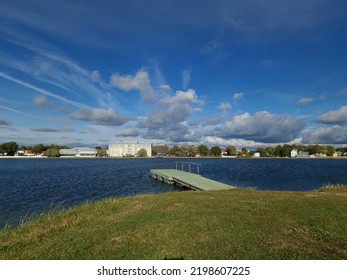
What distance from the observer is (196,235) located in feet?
24.0

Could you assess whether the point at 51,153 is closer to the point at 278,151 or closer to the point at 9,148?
the point at 9,148

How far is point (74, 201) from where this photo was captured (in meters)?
20.7

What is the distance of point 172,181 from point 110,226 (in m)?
23.7

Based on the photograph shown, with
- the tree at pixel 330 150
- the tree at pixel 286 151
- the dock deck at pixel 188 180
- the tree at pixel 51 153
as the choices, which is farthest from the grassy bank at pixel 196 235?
the tree at pixel 330 150

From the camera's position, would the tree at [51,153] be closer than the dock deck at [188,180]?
No

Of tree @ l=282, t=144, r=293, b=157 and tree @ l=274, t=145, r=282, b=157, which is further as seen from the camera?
tree @ l=274, t=145, r=282, b=157

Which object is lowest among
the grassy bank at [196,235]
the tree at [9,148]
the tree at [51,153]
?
the grassy bank at [196,235]

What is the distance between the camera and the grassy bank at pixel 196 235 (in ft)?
20.1

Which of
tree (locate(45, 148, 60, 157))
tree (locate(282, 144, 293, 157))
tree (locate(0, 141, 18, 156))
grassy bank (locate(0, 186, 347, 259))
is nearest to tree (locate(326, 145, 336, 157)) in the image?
tree (locate(282, 144, 293, 157))

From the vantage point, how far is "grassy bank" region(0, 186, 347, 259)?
20.1 ft

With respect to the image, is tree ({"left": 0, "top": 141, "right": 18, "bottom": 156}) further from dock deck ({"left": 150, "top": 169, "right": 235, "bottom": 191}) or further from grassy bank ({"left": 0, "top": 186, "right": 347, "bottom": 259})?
grassy bank ({"left": 0, "top": 186, "right": 347, "bottom": 259})

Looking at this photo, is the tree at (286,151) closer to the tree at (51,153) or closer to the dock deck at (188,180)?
the dock deck at (188,180)

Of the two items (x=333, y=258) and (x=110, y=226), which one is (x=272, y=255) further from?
(x=110, y=226)

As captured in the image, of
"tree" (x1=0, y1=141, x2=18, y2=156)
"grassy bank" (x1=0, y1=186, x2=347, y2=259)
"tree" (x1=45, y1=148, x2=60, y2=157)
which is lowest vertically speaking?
"grassy bank" (x1=0, y1=186, x2=347, y2=259)
